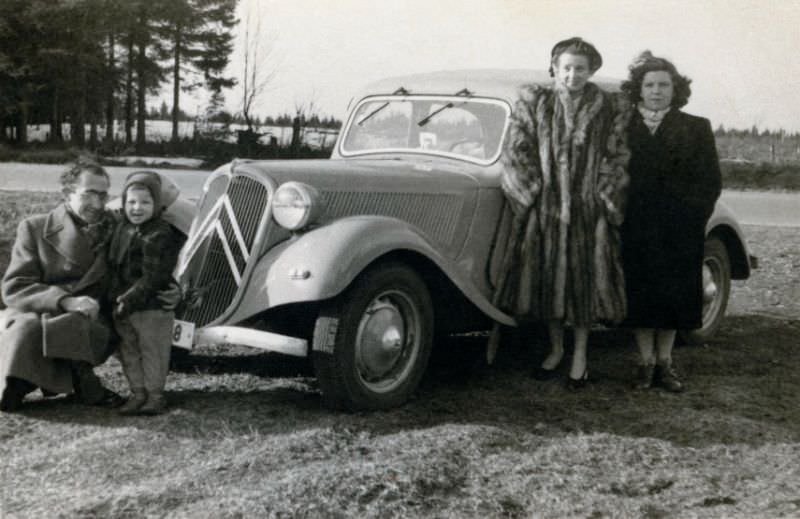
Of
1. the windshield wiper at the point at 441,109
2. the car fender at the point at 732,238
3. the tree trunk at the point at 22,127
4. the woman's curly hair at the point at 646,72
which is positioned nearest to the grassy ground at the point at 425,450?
the car fender at the point at 732,238

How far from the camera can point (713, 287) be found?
6.42 metres

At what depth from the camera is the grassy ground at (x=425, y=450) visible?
10.6ft

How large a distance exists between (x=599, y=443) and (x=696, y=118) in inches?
75.5

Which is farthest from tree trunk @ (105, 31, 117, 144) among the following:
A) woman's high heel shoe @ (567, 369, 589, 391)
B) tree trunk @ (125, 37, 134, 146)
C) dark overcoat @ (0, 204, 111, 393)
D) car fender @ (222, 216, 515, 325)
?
woman's high heel shoe @ (567, 369, 589, 391)

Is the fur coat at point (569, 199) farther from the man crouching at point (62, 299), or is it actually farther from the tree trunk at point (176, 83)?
the tree trunk at point (176, 83)

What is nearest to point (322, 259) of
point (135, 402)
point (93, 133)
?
point (135, 402)

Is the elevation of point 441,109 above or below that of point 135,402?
above

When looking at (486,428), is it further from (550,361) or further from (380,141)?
(380,141)

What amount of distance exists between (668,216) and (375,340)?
5.72ft

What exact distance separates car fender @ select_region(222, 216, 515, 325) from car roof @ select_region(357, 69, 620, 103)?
139cm

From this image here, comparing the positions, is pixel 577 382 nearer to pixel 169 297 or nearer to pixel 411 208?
pixel 411 208

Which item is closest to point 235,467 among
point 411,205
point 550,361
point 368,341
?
point 368,341

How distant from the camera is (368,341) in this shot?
440cm

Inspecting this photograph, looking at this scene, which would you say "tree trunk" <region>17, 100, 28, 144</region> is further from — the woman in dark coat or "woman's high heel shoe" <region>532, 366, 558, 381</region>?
the woman in dark coat
